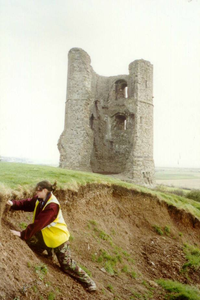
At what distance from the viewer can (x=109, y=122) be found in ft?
75.4

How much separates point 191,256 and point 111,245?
3.22 meters

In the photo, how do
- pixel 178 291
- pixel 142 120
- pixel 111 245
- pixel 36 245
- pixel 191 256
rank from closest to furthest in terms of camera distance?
pixel 36 245 < pixel 178 291 < pixel 111 245 < pixel 191 256 < pixel 142 120

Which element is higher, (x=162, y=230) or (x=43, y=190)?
(x=43, y=190)

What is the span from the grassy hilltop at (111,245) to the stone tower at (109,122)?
333 inches

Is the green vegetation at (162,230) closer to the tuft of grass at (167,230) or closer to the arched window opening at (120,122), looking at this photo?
the tuft of grass at (167,230)

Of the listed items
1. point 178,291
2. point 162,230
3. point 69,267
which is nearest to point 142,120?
point 162,230

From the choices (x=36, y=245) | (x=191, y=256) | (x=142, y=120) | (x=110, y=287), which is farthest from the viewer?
(x=142, y=120)

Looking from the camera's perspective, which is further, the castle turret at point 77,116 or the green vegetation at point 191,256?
the castle turret at point 77,116

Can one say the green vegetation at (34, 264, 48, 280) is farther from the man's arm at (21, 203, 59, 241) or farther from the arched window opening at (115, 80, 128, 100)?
the arched window opening at (115, 80, 128, 100)

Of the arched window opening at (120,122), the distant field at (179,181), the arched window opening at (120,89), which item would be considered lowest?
the distant field at (179,181)

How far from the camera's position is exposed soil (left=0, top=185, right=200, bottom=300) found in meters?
3.86

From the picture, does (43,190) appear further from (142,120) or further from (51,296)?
(142,120)

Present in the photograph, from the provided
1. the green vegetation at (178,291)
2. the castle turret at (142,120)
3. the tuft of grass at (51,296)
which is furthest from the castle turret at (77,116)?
the tuft of grass at (51,296)

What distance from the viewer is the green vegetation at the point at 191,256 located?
830cm
